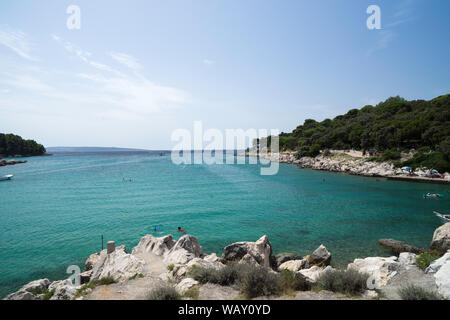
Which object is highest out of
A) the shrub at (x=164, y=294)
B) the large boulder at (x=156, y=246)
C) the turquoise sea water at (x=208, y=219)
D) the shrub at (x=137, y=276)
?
the shrub at (x=164, y=294)

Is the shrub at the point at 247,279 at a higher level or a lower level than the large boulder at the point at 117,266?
higher

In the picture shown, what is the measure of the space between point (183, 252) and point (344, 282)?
25.7 ft

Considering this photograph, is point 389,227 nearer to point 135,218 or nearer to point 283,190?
point 283,190

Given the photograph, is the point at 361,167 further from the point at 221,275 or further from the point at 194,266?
the point at 221,275

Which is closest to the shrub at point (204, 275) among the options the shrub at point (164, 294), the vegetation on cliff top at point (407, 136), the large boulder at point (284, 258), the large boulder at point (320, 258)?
the shrub at point (164, 294)

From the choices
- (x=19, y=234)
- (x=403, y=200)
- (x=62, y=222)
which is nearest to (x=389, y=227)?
(x=403, y=200)

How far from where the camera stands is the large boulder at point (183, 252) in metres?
11.1

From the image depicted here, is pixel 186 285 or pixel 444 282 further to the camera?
pixel 186 285

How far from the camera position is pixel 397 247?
596 inches

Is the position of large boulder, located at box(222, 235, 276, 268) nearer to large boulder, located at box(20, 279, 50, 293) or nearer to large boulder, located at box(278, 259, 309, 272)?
large boulder, located at box(278, 259, 309, 272)

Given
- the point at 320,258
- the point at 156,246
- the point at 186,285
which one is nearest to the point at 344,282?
the point at 186,285

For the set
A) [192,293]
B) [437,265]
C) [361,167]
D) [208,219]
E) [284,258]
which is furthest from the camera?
[361,167]

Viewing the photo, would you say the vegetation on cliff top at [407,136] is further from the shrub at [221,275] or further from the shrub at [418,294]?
the shrub at [221,275]
